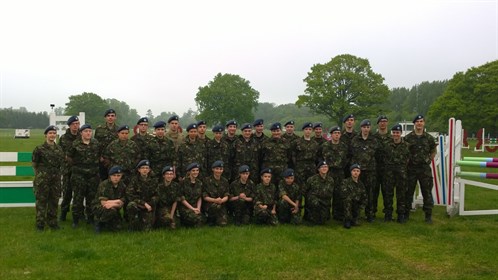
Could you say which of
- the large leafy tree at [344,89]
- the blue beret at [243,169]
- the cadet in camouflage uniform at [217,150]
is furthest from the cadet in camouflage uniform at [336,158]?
the large leafy tree at [344,89]

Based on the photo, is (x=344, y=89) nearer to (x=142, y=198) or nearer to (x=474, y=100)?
(x=474, y=100)

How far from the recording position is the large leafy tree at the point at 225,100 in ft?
218

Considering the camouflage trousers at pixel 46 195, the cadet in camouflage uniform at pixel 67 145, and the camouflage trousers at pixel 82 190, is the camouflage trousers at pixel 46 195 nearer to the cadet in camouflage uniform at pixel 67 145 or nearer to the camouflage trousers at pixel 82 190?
the camouflage trousers at pixel 82 190

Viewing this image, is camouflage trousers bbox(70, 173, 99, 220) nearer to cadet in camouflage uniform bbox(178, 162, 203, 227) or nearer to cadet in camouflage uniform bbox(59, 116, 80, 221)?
cadet in camouflage uniform bbox(59, 116, 80, 221)

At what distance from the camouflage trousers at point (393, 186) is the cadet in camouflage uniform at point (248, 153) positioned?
2619mm

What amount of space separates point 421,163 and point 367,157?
1.14m

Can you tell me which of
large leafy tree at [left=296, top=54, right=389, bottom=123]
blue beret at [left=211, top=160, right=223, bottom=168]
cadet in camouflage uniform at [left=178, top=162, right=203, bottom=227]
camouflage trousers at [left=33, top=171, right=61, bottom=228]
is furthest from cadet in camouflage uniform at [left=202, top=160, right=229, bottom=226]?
large leafy tree at [left=296, top=54, right=389, bottom=123]

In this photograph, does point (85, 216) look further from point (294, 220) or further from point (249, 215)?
point (294, 220)

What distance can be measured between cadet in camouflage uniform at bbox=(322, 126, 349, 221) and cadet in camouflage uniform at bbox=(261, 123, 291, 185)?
0.81 metres

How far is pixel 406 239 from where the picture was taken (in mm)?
6988

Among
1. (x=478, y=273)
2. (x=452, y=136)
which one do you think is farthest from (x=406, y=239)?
(x=452, y=136)

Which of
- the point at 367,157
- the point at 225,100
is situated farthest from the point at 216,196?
the point at 225,100

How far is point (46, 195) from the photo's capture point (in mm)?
7117

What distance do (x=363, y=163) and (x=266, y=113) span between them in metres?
130
